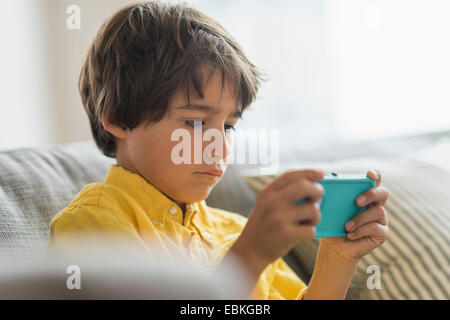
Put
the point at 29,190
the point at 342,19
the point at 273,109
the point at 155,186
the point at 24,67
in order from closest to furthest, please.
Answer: the point at 155,186 → the point at 29,190 → the point at 24,67 → the point at 273,109 → the point at 342,19

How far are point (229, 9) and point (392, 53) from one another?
0.60 m

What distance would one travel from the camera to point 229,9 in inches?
35.6

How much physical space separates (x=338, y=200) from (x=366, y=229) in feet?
0.24

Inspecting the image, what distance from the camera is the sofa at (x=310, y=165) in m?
0.61

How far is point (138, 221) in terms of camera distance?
0.50 meters

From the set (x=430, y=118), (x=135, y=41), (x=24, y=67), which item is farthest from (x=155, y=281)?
(x=430, y=118)

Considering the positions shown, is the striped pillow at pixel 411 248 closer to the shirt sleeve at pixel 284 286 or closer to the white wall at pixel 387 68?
the shirt sleeve at pixel 284 286

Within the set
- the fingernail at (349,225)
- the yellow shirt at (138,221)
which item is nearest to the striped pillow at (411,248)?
the yellow shirt at (138,221)

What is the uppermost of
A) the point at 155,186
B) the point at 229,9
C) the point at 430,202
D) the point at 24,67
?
the point at 229,9

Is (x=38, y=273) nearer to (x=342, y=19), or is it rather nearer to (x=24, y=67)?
(x=24, y=67)

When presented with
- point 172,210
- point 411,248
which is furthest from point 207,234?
point 411,248

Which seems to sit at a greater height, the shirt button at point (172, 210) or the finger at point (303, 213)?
the finger at point (303, 213)

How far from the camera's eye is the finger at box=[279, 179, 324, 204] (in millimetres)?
386

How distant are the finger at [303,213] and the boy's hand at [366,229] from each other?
92mm
